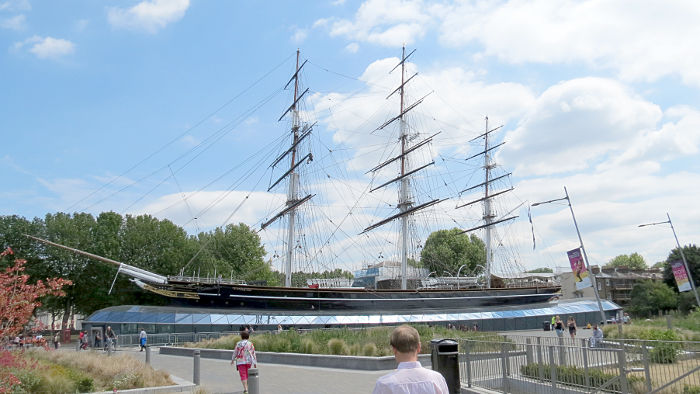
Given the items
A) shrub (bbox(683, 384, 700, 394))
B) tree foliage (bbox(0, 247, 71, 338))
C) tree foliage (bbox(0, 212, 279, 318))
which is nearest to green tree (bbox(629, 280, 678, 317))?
tree foliage (bbox(0, 212, 279, 318))

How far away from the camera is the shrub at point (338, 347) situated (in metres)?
17.7

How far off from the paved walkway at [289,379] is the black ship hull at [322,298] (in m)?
17.4

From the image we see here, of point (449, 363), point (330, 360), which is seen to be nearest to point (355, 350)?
point (330, 360)

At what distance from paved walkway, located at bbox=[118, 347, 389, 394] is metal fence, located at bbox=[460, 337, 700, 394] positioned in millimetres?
3027

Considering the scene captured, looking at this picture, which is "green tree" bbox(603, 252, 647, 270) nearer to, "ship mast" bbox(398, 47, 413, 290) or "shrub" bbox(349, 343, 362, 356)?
"ship mast" bbox(398, 47, 413, 290)

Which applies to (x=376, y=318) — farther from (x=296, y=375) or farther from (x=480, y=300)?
(x=296, y=375)

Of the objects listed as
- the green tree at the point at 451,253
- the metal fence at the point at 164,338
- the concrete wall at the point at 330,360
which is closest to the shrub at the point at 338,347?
the concrete wall at the point at 330,360

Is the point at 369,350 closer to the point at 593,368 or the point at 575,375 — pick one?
the point at 575,375

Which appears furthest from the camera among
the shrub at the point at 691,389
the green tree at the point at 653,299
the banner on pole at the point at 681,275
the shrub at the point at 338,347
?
the green tree at the point at 653,299

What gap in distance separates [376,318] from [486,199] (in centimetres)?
2764

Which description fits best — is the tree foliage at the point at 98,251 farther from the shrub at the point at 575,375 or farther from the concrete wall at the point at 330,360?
the shrub at the point at 575,375

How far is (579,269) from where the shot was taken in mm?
23016

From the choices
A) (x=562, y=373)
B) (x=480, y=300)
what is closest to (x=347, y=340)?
(x=562, y=373)

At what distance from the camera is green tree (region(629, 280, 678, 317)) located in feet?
189
